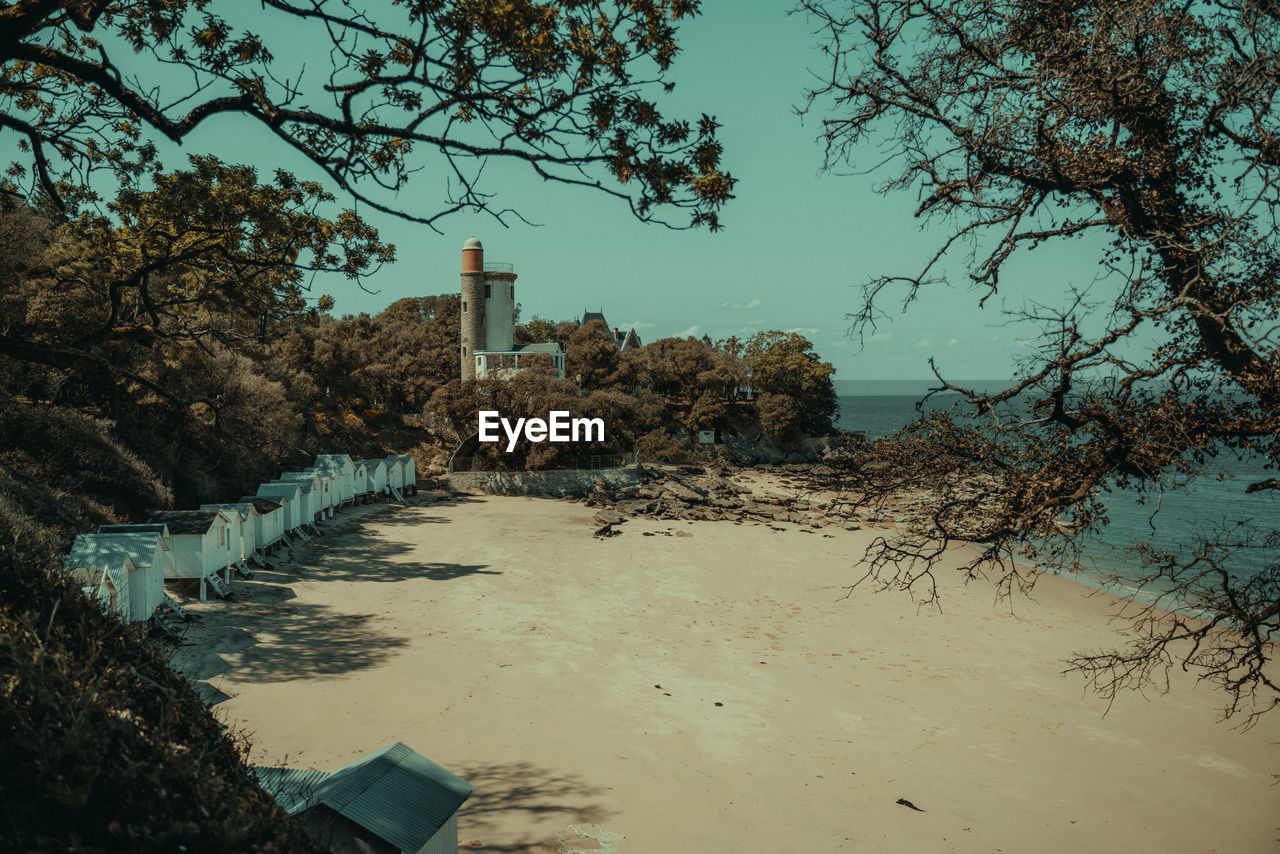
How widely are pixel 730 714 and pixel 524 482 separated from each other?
29.5m

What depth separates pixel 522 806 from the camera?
9797 mm

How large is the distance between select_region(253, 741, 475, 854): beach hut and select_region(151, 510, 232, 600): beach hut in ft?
44.2

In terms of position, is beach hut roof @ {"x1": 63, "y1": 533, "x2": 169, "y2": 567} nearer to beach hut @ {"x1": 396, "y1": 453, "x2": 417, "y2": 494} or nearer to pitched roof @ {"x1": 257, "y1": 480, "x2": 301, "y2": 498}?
pitched roof @ {"x1": 257, "y1": 480, "x2": 301, "y2": 498}

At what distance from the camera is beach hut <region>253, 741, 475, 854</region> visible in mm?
6586

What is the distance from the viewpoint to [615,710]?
13117 millimetres

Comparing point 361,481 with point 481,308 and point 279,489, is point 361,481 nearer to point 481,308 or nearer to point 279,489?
point 279,489

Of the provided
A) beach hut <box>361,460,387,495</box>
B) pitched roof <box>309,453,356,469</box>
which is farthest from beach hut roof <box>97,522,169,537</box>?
beach hut <box>361,460,387,495</box>

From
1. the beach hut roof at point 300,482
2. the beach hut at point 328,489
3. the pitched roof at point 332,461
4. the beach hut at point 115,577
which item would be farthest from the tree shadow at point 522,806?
the pitched roof at point 332,461

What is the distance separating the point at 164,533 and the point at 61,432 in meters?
7.74

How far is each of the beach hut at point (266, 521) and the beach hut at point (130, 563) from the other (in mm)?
6720

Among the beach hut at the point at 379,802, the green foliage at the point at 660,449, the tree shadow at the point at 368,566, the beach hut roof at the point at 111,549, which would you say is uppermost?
the green foliage at the point at 660,449

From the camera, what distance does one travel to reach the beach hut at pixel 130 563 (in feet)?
48.1

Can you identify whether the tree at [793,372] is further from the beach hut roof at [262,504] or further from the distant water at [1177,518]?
the beach hut roof at [262,504]

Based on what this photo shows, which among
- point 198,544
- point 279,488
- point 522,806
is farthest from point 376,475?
point 522,806
